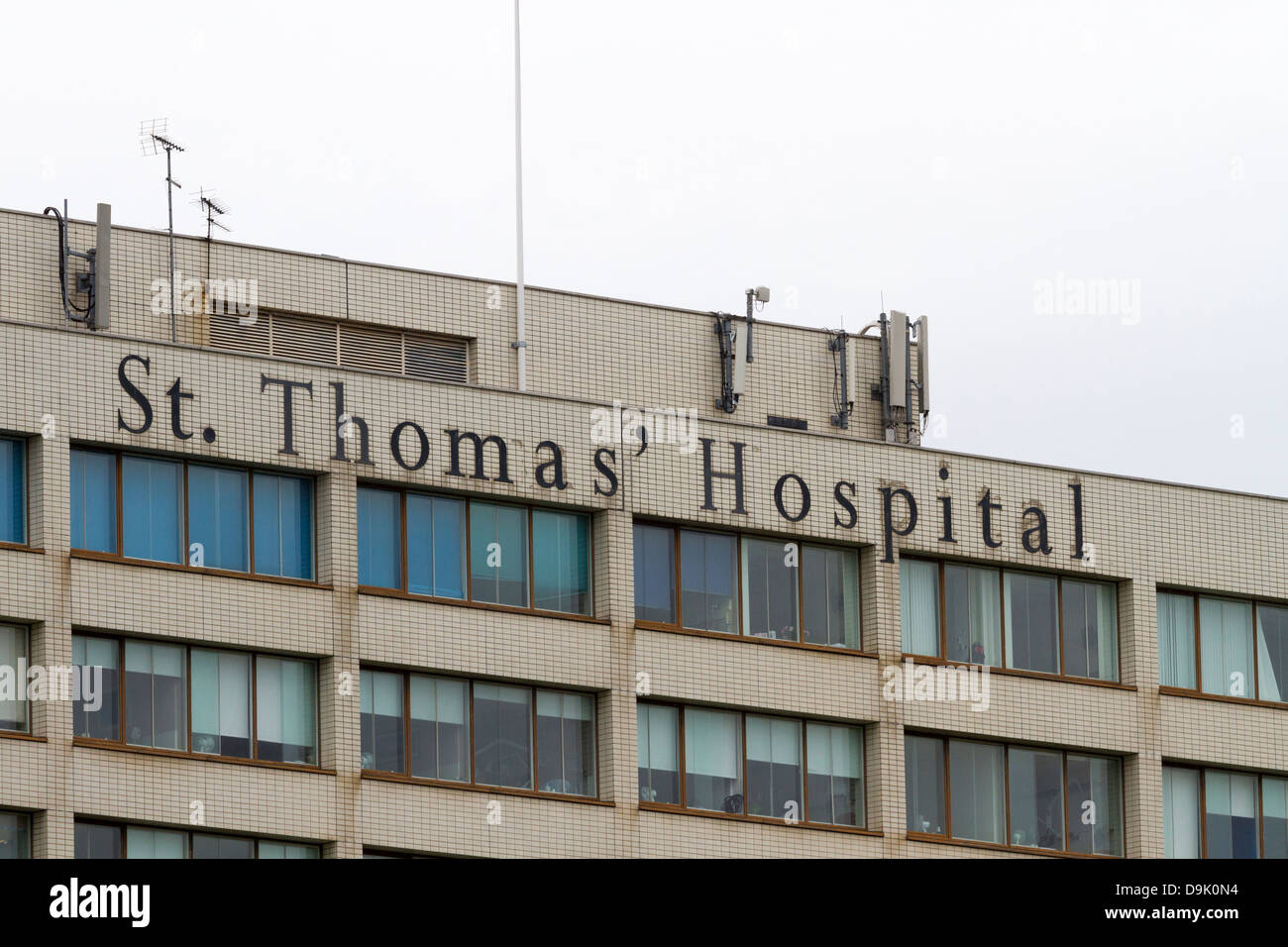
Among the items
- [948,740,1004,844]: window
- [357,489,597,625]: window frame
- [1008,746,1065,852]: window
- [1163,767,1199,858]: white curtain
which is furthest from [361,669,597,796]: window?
[1163,767,1199,858]: white curtain

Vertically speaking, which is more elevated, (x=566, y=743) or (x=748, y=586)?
(x=748, y=586)

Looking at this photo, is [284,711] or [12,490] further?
[284,711]

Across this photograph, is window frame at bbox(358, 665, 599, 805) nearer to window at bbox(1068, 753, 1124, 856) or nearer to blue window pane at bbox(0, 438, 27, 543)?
blue window pane at bbox(0, 438, 27, 543)

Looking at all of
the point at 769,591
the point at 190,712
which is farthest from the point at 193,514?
the point at 769,591

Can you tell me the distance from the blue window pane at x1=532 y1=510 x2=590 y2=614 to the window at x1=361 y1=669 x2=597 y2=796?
4.83ft

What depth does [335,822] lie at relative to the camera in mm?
40938

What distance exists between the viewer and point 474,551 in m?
43.3

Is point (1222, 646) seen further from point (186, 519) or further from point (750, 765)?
point (186, 519)

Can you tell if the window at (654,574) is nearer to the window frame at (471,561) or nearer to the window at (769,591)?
the window frame at (471,561)

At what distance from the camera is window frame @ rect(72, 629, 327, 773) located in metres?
39.9

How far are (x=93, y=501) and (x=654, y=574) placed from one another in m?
9.36
